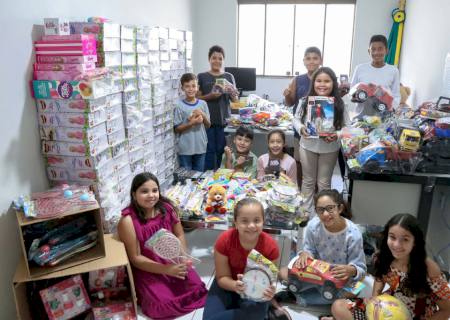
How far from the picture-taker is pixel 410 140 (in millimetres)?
2438

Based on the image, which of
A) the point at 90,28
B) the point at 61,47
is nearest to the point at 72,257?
the point at 61,47

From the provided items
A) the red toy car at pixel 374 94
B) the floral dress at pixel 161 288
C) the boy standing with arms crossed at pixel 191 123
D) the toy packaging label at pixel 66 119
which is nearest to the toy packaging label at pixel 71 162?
the toy packaging label at pixel 66 119

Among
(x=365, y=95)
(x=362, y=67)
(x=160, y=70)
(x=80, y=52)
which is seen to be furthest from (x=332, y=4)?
(x=80, y=52)

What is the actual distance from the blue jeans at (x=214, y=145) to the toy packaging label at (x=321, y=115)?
131cm

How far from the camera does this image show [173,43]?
379 cm

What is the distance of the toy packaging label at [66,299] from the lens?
81.4 inches

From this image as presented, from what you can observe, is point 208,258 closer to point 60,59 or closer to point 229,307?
point 229,307

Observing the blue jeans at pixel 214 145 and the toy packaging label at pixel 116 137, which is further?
the blue jeans at pixel 214 145

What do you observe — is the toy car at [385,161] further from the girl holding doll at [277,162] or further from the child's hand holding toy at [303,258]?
the girl holding doll at [277,162]

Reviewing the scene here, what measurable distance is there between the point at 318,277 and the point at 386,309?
1.47 feet

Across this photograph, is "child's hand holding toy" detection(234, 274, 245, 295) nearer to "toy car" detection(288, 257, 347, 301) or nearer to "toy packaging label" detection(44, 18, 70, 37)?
"toy car" detection(288, 257, 347, 301)

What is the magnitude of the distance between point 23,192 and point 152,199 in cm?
70

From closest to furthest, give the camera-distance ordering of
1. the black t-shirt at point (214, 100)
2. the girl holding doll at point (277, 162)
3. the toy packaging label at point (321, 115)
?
the toy packaging label at point (321, 115)
the girl holding doll at point (277, 162)
the black t-shirt at point (214, 100)

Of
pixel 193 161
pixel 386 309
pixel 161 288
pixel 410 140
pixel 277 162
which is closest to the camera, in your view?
pixel 386 309
